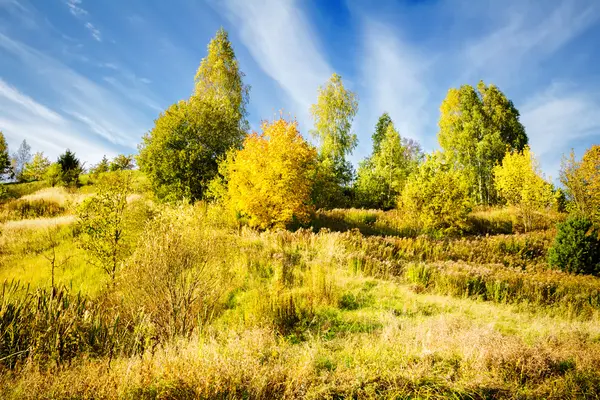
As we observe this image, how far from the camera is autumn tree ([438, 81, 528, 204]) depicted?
27672 millimetres

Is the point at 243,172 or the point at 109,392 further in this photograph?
the point at 243,172

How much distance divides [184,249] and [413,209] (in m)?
13.3

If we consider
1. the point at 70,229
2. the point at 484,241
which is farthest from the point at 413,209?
the point at 70,229

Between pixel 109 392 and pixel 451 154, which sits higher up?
pixel 451 154

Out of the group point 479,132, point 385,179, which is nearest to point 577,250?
point 385,179

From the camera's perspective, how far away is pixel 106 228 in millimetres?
7844

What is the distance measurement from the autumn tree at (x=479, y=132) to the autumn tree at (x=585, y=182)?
8.42 metres

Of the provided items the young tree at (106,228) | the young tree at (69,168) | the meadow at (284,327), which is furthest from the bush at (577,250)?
the young tree at (69,168)

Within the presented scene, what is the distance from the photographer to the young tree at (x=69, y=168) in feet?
91.2

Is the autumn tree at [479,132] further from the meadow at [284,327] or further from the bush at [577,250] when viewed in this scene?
the meadow at [284,327]

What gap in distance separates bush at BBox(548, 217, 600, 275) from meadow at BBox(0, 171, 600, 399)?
1.24 m

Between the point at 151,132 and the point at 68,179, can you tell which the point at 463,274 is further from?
the point at 68,179

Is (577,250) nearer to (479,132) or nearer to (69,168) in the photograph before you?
(479,132)

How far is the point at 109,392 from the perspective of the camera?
117 inches
